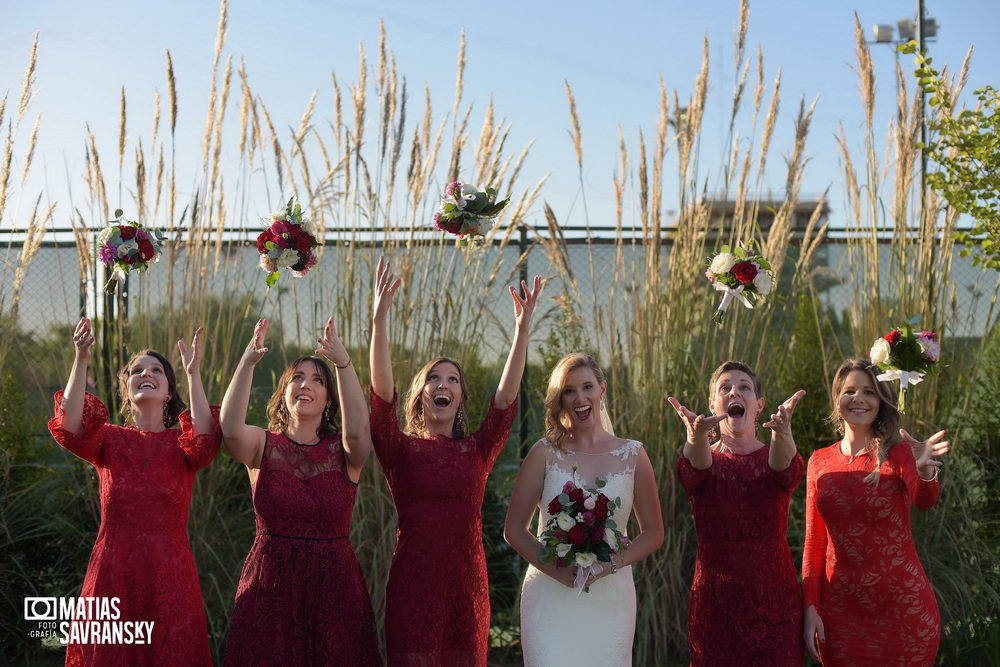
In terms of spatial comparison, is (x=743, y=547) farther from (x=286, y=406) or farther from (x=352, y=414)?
(x=286, y=406)

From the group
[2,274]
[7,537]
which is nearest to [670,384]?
[7,537]

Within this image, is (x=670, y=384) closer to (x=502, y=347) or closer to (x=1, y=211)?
(x=502, y=347)

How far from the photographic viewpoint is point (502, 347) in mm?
4891

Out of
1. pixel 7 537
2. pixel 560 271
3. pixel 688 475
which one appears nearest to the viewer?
pixel 688 475

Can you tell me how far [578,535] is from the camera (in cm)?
281

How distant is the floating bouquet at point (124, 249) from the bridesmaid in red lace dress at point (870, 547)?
2.79m

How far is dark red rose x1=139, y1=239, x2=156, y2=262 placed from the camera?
3.76 m

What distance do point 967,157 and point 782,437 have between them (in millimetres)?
2597

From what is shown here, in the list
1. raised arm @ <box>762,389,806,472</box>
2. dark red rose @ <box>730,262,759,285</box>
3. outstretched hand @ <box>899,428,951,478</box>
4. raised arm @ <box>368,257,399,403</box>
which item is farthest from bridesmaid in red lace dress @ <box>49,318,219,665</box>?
outstretched hand @ <box>899,428,951,478</box>

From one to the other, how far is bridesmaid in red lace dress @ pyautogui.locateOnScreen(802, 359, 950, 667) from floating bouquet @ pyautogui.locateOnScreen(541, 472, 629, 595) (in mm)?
789

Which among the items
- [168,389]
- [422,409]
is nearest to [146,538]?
[168,389]

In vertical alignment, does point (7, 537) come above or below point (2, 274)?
below

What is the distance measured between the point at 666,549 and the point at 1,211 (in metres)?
3.61

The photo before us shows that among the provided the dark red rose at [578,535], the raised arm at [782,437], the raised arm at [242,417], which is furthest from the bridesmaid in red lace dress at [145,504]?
the raised arm at [782,437]
